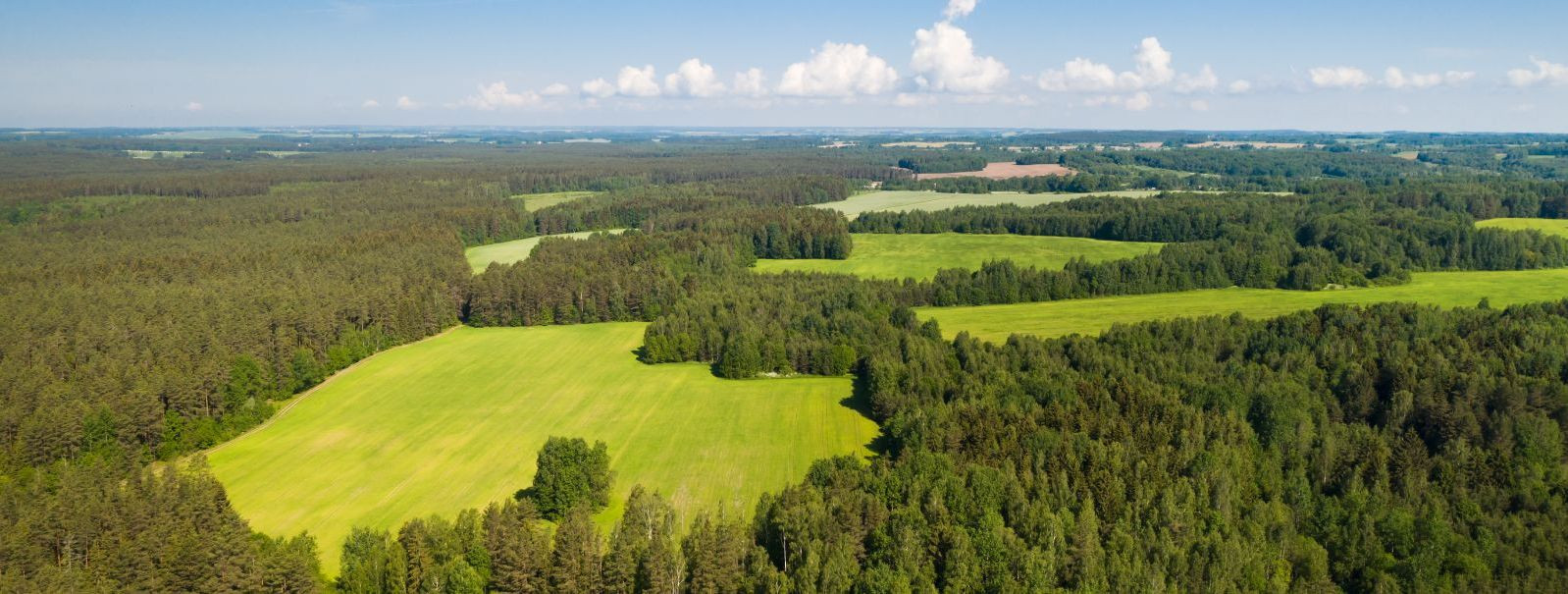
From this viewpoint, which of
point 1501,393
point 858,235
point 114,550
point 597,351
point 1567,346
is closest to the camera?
point 114,550

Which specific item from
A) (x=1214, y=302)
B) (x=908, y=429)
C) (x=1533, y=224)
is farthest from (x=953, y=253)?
(x=1533, y=224)

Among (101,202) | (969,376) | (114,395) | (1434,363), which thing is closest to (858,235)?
(969,376)

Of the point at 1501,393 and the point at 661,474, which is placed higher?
the point at 1501,393

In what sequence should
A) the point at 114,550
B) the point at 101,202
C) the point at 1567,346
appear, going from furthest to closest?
the point at 101,202, the point at 1567,346, the point at 114,550

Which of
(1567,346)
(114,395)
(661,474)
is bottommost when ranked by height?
(661,474)

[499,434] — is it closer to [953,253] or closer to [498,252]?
[953,253]

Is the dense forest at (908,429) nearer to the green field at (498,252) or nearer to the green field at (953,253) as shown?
the green field at (953,253)

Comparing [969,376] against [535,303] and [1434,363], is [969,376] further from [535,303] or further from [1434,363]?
[535,303]

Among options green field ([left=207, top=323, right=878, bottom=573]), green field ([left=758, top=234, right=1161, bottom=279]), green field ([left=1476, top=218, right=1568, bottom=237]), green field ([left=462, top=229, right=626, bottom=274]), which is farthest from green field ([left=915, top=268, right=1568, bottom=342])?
green field ([left=462, top=229, right=626, bottom=274])

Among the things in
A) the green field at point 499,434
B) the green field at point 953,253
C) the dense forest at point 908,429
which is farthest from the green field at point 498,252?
the green field at point 499,434
